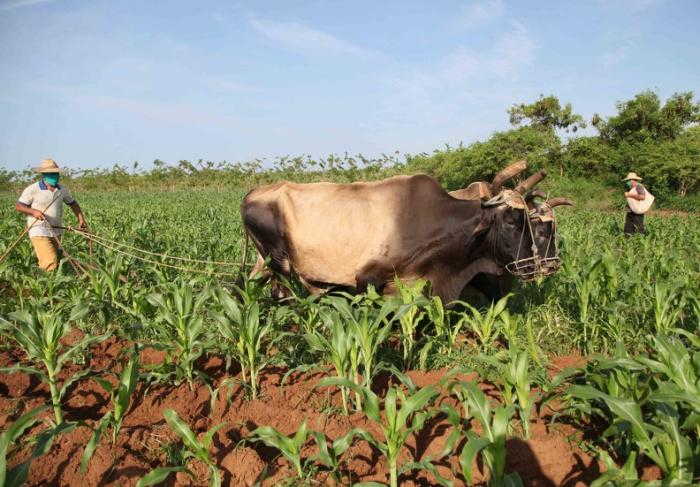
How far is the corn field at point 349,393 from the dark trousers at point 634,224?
5263 millimetres

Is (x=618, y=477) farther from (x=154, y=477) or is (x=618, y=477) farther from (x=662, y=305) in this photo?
(x=662, y=305)

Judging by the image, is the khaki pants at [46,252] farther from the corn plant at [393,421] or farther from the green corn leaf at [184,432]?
the corn plant at [393,421]

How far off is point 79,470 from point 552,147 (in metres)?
22.4

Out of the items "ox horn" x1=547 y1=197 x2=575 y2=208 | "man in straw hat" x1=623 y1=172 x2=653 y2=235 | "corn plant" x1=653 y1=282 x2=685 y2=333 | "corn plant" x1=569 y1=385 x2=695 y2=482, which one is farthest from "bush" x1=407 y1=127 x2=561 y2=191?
"corn plant" x1=569 y1=385 x2=695 y2=482

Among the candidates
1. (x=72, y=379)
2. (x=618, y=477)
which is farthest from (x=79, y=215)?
(x=618, y=477)

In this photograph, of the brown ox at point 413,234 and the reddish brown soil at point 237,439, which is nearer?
the reddish brown soil at point 237,439

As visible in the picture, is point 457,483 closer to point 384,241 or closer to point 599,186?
point 384,241

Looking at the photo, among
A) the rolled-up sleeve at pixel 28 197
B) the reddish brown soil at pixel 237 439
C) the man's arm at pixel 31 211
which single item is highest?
the rolled-up sleeve at pixel 28 197

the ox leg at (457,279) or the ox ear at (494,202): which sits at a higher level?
the ox ear at (494,202)

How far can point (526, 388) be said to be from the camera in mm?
2877

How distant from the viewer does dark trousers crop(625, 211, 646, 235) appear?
9.89 m

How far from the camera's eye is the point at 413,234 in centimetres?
473

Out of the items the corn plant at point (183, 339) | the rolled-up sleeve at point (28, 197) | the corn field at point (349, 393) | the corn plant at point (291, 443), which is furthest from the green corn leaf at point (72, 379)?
the rolled-up sleeve at point (28, 197)

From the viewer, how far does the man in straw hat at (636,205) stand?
9602 mm
